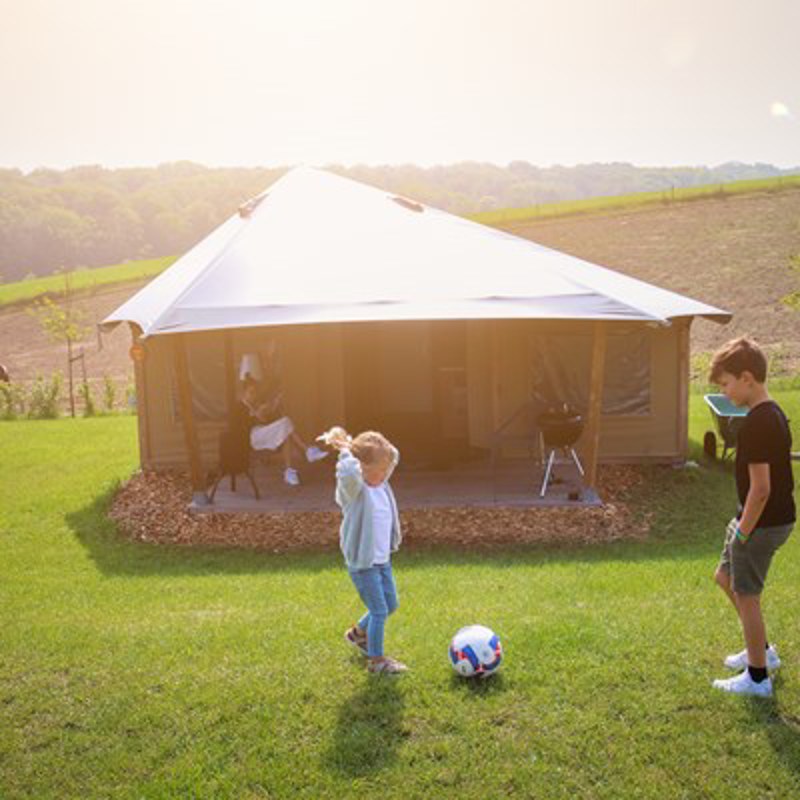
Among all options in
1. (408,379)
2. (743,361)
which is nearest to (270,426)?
(408,379)

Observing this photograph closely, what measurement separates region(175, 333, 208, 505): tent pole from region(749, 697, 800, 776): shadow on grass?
6901 millimetres

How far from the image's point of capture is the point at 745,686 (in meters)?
4.73

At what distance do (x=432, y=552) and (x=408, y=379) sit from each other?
4.76m

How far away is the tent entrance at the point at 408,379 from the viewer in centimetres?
1293

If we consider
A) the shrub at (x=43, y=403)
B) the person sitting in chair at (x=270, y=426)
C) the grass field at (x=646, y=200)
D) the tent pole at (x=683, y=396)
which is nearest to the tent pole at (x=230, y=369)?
the person sitting in chair at (x=270, y=426)

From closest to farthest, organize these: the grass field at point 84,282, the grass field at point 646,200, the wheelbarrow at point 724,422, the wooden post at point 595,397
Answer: the wooden post at point 595,397, the wheelbarrow at point 724,422, the grass field at point 84,282, the grass field at point 646,200

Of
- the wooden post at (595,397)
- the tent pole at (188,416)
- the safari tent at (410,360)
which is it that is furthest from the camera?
the safari tent at (410,360)

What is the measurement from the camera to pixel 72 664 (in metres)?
5.57

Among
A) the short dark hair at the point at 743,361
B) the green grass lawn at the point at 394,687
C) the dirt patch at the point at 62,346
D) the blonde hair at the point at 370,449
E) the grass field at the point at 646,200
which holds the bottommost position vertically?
the dirt patch at the point at 62,346

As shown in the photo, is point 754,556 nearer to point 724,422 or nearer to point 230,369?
point 724,422

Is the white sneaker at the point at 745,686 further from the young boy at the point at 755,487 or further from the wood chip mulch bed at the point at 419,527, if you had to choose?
the wood chip mulch bed at the point at 419,527

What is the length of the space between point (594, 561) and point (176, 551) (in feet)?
13.6

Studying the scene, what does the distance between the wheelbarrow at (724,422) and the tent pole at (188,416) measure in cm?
664

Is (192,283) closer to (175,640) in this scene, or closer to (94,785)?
(175,640)
